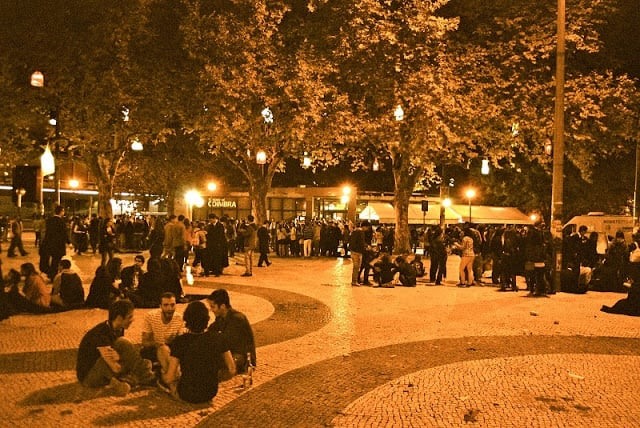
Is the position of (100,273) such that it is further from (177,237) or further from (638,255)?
(638,255)

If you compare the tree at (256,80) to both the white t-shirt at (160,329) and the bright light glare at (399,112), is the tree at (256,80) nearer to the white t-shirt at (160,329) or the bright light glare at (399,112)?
the bright light glare at (399,112)

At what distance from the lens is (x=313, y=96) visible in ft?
78.2

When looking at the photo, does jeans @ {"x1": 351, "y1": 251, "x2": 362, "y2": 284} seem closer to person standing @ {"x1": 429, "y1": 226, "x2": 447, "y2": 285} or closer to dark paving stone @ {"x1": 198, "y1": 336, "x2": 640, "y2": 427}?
person standing @ {"x1": 429, "y1": 226, "x2": 447, "y2": 285}

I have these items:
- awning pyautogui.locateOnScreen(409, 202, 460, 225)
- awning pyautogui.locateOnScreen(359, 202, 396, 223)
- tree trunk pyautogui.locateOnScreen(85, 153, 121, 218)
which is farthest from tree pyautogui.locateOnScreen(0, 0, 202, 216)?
awning pyautogui.locateOnScreen(409, 202, 460, 225)

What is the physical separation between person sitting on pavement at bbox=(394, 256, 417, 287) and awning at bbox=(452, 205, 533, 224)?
28112mm

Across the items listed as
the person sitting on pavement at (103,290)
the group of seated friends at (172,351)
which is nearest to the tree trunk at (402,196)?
the person sitting on pavement at (103,290)

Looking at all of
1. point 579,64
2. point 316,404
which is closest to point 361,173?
point 579,64

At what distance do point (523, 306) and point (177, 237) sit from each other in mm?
8824

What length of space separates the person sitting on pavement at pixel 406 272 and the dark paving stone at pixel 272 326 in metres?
3.48

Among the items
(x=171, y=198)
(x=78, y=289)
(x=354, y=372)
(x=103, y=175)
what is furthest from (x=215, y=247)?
(x=171, y=198)

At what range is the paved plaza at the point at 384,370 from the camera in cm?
634

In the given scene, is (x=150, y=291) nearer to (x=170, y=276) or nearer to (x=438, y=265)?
(x=170, y=276)

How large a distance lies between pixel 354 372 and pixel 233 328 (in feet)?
5.48

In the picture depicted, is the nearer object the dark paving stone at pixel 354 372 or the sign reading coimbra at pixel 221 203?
the dark paving stone at pixel 354 372
